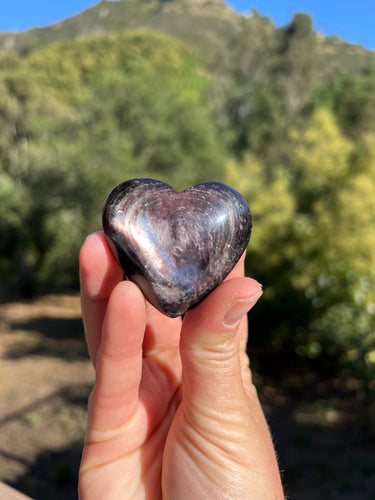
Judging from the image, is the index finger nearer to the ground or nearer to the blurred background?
the blurred background

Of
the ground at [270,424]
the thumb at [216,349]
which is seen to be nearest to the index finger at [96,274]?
the thumb at [216,349]

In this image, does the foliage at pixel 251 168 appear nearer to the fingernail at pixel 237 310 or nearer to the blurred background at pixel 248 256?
the blurred background at pixel 248 256

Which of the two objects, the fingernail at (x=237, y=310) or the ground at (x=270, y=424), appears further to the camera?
the ground at (x=270, y=424)

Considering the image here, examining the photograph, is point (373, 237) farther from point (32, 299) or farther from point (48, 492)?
point (32, 299)

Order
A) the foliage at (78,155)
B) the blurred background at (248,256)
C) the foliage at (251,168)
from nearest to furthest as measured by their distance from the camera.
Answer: the blurred background at (248,256) → the foliage at (251,168) → the foliage at (78,155)

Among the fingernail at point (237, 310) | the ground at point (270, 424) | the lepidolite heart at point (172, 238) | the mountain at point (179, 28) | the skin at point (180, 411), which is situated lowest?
the ground at point (270, 424)

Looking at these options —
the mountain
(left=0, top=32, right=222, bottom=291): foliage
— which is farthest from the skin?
the mountain

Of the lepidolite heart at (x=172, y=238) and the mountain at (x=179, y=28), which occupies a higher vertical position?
the mountain at (x=179, y=28)

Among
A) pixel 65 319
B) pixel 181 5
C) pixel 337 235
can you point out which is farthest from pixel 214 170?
pixel 181 5

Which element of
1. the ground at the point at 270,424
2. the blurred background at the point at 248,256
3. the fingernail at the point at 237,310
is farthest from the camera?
the blurred background at the point at 248,256
